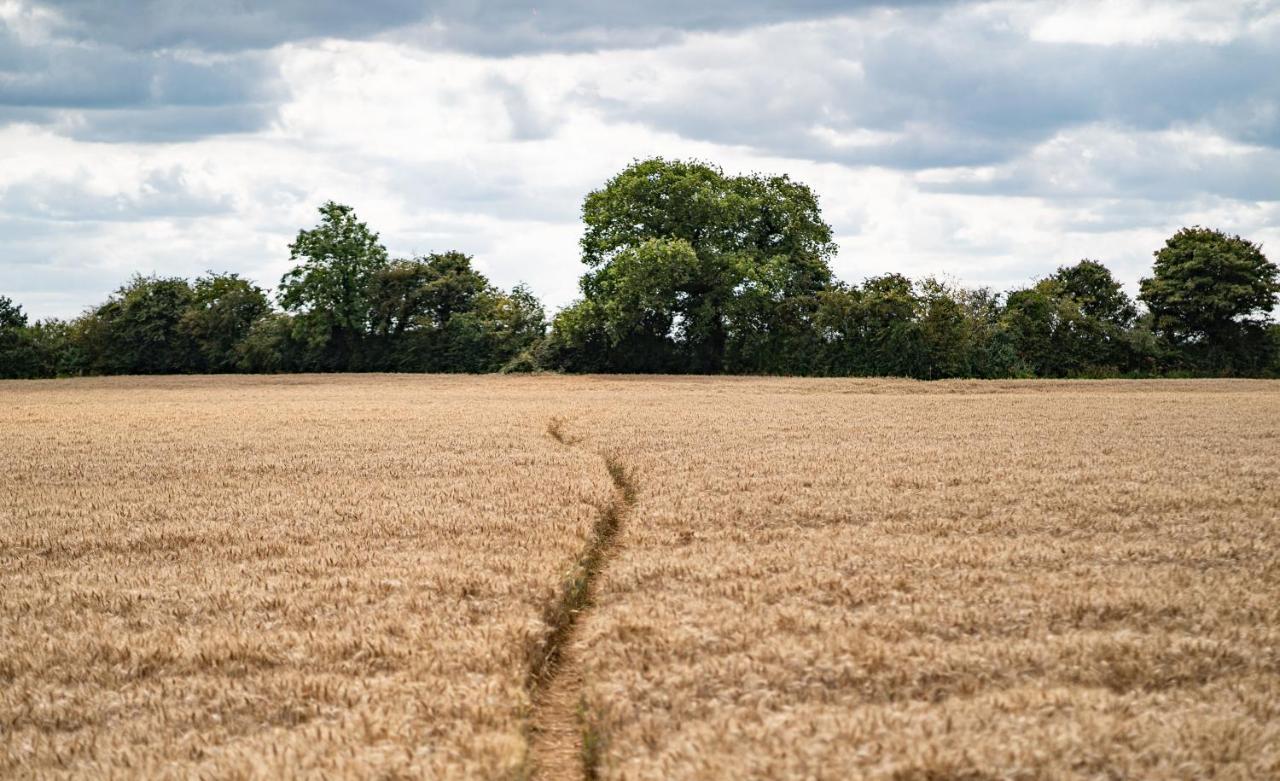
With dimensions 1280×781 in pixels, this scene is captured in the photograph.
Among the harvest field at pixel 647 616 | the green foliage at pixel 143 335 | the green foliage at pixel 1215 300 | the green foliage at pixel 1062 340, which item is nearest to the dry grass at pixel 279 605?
the harvest field at pixel 647 616

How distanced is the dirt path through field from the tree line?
38.0m

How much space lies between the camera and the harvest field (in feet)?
17.5

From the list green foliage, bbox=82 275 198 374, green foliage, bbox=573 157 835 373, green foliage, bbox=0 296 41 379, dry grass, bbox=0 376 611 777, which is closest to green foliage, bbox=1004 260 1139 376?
green foliage, bbox=573 157 835 373

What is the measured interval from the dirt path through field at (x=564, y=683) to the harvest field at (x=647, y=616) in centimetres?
3

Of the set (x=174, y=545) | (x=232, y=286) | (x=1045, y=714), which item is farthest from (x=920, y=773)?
(x=232, y=286)

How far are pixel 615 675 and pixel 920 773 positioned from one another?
2.13 meters

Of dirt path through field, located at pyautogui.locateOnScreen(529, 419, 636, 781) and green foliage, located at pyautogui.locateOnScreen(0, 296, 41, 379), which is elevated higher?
green foliage, located at pyautogui.locateOnScreen(0, 296, 41, 379)

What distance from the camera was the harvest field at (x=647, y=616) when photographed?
5320mm

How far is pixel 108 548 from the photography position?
10742mm

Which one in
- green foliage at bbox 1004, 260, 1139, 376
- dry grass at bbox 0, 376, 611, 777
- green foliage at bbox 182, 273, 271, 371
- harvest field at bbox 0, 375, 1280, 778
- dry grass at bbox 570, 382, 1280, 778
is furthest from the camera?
green foliage at bbox 182, 273, 271, 371

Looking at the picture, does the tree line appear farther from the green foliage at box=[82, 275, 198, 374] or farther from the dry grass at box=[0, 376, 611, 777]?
the dry grass at box=[0, 376, 611, 777]

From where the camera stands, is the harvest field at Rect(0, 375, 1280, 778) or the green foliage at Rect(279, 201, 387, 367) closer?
the harvest field at Rect(0, 375, 1280, 778)

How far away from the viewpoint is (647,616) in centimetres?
755

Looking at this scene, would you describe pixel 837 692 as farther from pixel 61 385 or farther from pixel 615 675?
pixel 61 385
